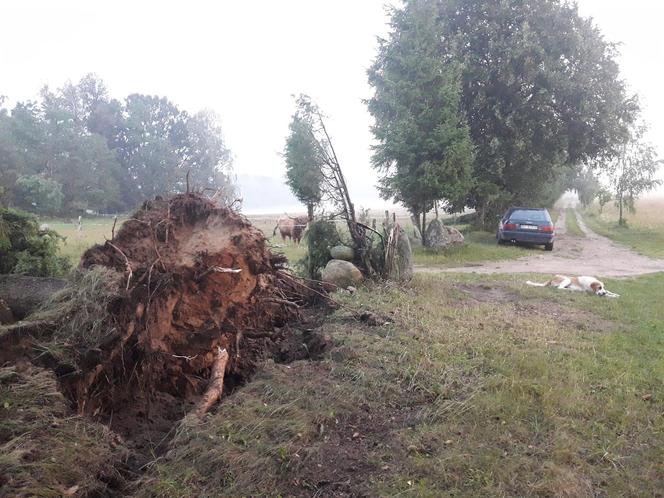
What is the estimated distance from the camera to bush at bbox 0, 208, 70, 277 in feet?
20.3

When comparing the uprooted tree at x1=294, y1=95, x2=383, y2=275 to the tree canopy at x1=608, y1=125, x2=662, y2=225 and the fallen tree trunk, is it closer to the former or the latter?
the fallen tree trunk

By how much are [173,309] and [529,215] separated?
16541mm

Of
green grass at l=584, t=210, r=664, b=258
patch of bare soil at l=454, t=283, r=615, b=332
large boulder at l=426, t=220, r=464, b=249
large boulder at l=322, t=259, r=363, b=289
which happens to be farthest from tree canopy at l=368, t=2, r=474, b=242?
large boulder at l=322, t=259, r=363, b=289

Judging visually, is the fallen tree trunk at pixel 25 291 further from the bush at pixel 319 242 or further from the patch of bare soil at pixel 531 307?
the patch of bare soil at pixel 531 307

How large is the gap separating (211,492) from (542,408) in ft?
9.21

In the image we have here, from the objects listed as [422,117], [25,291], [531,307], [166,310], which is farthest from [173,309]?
[422,117]

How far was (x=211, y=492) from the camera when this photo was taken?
3012mm

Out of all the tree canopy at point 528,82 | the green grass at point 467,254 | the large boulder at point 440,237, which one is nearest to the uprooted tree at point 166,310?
the green grass at point 467,254

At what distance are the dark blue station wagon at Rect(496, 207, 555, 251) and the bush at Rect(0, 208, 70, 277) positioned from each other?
617 inches

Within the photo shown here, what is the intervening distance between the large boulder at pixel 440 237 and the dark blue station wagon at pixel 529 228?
217cm

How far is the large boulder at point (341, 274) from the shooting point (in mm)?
8086

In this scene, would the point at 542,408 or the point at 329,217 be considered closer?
the point at 542,408

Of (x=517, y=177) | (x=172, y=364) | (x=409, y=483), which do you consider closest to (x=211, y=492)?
(x=409, y=483)

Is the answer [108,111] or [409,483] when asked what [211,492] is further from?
[108,111]
